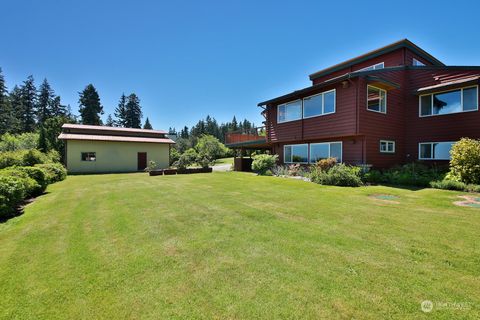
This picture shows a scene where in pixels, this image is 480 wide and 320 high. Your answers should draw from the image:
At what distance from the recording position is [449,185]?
31.6 ft

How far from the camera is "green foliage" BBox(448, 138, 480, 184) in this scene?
383 inches

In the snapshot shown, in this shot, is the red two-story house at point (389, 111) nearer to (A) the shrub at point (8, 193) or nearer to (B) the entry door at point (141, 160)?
(A) the shrub at point (8, 193)

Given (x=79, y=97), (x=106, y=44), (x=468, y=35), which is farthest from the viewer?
(x=79, y=97)

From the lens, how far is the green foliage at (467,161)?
31.9 ft

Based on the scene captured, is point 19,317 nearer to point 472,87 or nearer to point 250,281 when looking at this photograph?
point 250,281

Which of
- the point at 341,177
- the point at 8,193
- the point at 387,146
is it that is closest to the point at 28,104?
the point at 8,193

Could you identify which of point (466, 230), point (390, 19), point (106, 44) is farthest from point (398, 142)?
point (106, 44)

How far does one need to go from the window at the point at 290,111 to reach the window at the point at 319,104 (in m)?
0.54

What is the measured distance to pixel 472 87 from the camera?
12172 millimetres

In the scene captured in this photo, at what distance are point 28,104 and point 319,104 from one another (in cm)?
6870

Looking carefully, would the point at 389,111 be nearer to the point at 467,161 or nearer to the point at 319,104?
the point at 319,104

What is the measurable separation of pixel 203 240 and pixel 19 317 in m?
2.58

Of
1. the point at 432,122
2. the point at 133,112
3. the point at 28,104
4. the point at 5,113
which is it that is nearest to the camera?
the point at 432,122

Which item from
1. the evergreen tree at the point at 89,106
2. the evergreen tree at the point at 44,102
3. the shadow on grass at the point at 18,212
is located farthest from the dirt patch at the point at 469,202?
the evergreen tree at the point at 44,102
